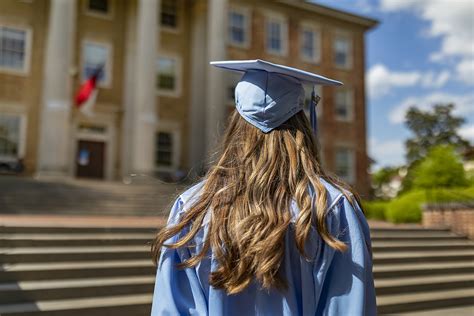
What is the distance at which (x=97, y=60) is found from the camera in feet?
69.1

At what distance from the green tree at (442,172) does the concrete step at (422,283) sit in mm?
8957

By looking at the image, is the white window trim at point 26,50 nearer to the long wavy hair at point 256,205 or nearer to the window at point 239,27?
the window at point 239,27

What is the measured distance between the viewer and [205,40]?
908 inches

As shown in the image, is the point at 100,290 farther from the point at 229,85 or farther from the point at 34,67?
the point at 229,85

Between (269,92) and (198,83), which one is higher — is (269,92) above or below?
below

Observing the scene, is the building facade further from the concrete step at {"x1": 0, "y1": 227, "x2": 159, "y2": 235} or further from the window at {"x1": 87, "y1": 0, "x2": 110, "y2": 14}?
the concrete step at {"x1": 0, "y1": 227, "x2": 159, "y2": 235}

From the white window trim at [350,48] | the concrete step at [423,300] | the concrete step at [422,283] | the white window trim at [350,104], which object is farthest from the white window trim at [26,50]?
the concrete step at [423,300]

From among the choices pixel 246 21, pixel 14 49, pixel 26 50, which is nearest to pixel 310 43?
pixel 246 21

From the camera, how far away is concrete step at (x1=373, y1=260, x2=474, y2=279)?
26.3 ft

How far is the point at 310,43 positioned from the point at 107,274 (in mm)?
22999

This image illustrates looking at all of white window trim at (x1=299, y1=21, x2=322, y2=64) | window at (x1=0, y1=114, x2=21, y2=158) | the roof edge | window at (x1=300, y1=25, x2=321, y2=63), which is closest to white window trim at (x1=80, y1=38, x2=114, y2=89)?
window at (x1=0, y1=114, x2=21, y2=158)

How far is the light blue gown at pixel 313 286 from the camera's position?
1515 millimetres

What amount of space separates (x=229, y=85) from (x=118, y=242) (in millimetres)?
18049

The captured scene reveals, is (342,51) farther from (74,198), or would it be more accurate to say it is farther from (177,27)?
(74,198)
